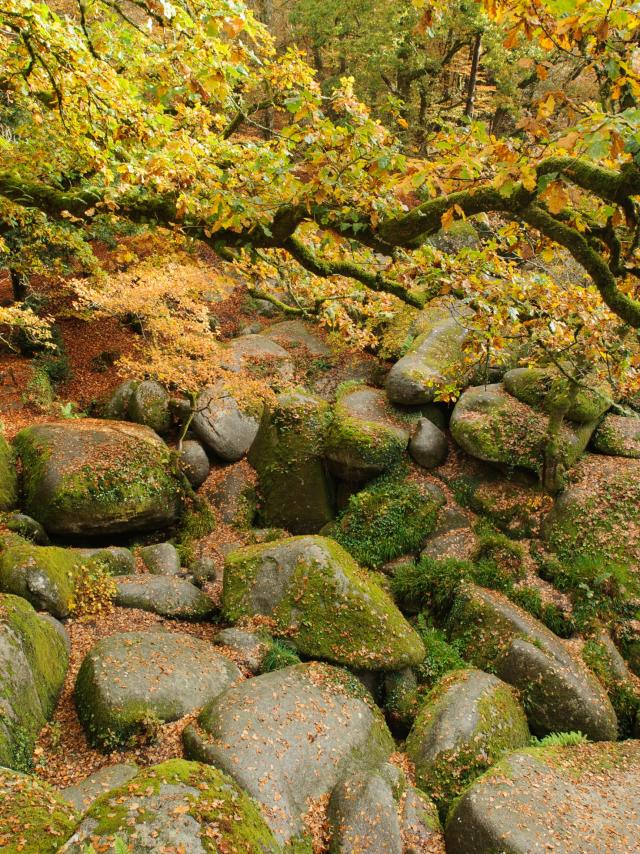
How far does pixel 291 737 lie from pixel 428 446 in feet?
23.5

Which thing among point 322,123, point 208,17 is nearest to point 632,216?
point 322,123

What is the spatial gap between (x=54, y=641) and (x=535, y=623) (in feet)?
23.9

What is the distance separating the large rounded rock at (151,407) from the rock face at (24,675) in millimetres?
7429

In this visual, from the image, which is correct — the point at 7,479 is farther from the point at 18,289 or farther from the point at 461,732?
the point at 461,732

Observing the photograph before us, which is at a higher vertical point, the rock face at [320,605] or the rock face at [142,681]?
the rock face at [320,605]

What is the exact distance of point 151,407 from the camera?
1398 centimetres

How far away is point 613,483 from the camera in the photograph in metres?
10.6

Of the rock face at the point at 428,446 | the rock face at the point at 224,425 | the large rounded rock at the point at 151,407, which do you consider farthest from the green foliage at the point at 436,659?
the large rounded rock at the point at 151,407

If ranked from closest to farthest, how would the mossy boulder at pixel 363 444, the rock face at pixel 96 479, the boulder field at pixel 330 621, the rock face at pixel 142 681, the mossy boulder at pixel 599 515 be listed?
1. the boulder field at pixel 330 621
2. the rock face at pixel 142 681
3. the mossy boulder at pixel 599 515
4. the rock face at pixel 96 479
5. the mossy boulder at pixel 363 444

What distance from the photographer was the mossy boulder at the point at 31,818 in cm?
304

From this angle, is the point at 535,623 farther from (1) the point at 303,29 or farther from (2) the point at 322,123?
(1) the point at 303,29

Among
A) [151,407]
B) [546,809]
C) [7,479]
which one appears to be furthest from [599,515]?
[7,479]

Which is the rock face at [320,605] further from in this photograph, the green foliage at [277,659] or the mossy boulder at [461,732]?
the mossy boulder at [461,732]

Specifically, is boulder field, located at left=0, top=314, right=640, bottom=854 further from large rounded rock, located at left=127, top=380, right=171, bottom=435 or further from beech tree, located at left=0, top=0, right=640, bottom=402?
beech tree, located at left=0, top=0, right=640, bottom=402
